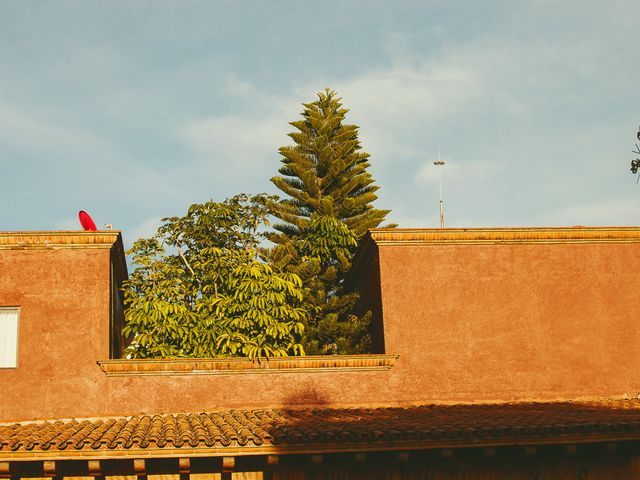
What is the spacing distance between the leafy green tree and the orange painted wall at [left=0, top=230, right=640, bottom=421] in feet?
4.19

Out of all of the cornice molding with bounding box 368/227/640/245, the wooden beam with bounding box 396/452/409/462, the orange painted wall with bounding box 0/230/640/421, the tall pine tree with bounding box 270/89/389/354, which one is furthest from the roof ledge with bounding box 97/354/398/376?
the tall pine tree with bounding box 270/89/389/354

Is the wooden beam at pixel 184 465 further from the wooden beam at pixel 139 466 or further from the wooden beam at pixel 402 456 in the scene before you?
the wooden beam at pixel 402 456

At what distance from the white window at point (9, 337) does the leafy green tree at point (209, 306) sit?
2.02 m

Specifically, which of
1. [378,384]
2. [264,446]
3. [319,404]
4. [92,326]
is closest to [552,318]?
[378,384]

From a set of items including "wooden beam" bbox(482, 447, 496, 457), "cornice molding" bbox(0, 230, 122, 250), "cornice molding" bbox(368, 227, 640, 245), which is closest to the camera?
"wooden beam" bbox(482, 447, 496, 457)

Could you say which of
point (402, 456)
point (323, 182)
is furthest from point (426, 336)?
point (323, 182)

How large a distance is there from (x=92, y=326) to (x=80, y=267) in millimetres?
1038

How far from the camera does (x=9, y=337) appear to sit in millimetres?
13812

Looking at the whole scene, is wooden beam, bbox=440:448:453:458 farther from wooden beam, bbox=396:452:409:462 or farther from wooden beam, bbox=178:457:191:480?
wooden beam, bbox=178:457:191:480

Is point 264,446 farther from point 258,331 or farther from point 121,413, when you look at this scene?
point 258,331

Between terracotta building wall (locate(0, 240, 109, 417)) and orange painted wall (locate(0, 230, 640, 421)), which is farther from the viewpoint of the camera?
orange painted wall (locate(0, 230, 640, 421))

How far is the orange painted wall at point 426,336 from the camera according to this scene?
13.7 m

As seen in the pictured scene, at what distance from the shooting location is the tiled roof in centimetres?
986

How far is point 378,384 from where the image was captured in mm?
14406
